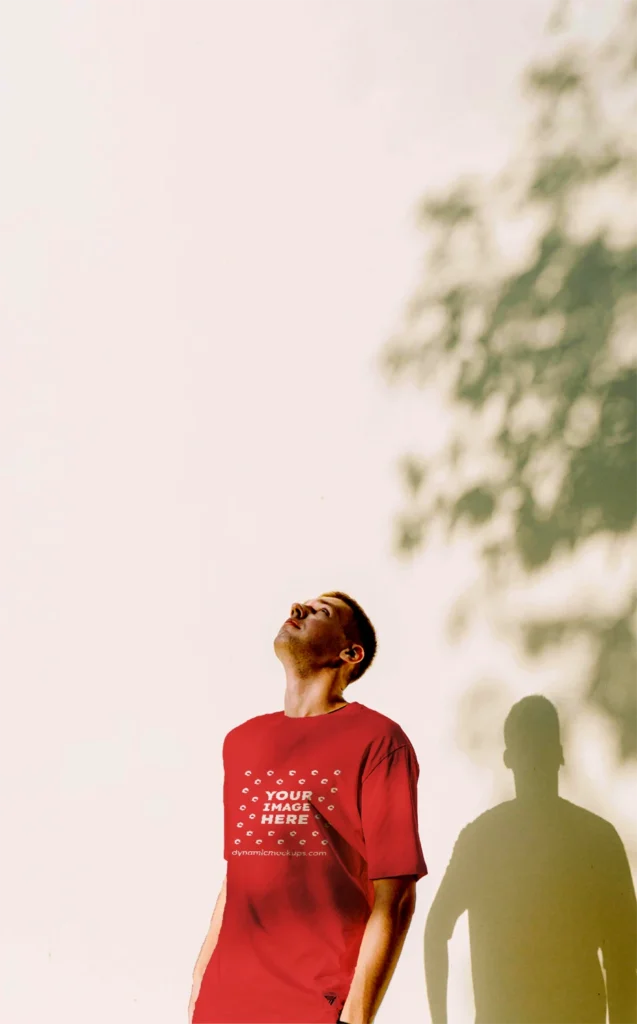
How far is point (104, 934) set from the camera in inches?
140

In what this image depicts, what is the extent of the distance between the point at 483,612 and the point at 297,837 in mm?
973

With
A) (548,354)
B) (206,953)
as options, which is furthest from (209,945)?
(548,354)

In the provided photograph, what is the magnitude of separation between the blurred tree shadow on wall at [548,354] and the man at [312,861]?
2.18 feet

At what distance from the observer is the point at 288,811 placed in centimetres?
279

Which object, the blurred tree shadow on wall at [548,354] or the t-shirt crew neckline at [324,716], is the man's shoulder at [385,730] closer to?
the t-shirt crew neckline at [324,716]

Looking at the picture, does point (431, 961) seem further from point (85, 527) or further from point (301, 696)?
point (85, 527)

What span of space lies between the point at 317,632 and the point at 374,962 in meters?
0.93

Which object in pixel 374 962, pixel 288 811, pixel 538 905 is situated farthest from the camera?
pixel 538 905

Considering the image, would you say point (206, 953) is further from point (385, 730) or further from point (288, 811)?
point (385, 730)

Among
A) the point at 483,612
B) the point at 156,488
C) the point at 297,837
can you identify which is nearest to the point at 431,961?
the point at 297,837

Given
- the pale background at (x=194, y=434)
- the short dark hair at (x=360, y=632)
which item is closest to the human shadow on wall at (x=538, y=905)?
the pale background at (x=194, y=434)

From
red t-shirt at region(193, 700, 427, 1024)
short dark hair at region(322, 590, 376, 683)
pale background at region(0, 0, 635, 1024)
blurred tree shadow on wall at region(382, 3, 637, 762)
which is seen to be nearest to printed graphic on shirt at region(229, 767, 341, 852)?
red t-shirt at region(193, 700, 427, 1024)

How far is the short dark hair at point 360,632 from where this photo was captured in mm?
3179

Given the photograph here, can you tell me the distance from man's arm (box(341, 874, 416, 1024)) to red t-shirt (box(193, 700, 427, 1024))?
0.05 metres
